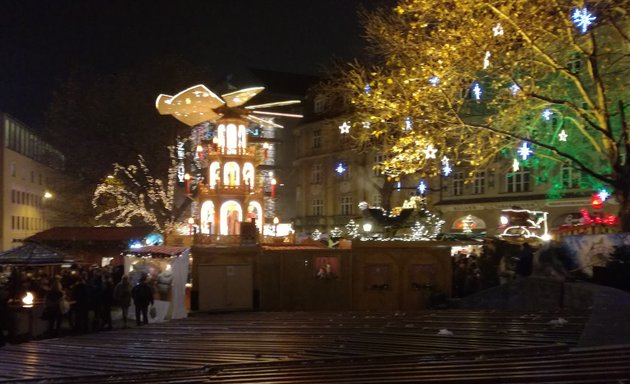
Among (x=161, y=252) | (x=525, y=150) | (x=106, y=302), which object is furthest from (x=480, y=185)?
(x=106, y=302)

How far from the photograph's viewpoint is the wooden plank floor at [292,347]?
26.9 ft

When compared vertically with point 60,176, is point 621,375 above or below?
below

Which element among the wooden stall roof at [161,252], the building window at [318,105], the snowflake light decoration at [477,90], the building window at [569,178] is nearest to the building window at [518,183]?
the building window at [569,178]

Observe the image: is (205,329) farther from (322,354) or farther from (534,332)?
(534,332)

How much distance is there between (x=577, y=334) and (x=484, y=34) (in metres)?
9.80

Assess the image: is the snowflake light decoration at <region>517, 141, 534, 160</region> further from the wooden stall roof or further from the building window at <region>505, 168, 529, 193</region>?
the building window at <region>505, 168, 529, 193</region>

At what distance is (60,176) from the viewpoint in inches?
1795

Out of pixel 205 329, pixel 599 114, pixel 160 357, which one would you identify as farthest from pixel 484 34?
pixel 160 357

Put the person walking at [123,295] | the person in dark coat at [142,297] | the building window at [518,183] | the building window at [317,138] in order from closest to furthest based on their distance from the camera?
the person in dark coat at [142,297] < the person walking at [123,295] < the building window at [518,183] < the building window at [317,138]

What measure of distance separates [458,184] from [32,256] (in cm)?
3019

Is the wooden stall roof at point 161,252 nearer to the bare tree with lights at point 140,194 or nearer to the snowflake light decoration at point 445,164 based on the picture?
the snowflake light decoration at point 445,164

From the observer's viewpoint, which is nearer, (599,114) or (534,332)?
(534,332)

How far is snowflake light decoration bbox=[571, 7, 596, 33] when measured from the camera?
51.3 feet

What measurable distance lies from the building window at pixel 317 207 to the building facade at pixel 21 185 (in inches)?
795
